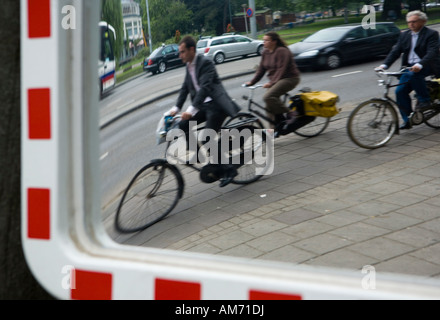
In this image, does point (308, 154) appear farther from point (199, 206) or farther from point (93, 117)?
point (93, 117)

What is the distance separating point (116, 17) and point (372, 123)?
3757mm

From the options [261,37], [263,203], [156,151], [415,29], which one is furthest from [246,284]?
[263,203]

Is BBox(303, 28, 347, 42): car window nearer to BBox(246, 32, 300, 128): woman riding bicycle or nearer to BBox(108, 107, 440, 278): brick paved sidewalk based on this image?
BBox(246, 32, 300, 128): woman riding bicycle

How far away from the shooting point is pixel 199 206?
7.93 feet

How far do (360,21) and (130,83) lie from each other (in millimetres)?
646

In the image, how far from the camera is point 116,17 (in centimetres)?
145

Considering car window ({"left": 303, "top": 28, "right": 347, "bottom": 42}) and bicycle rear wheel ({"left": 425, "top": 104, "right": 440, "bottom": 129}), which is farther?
bicycle rear wheel ({"left": 425, "top": 104, "right": 440, "bottom": 129})

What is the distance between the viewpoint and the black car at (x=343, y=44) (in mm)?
1559

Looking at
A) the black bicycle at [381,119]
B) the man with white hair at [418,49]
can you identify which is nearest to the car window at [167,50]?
the man with white hair at [418,49]

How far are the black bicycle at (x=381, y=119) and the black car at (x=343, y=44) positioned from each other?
1.25 ft

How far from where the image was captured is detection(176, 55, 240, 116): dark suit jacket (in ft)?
5.15

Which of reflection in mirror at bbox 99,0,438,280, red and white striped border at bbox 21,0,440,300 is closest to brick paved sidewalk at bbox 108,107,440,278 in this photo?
reflection in mirror at bbox 99,0,438,280

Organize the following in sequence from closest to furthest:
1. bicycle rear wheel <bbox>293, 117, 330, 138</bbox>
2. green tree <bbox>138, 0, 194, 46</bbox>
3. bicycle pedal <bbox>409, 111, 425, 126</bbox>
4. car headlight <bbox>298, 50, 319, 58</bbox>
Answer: green tree <bbox>138, 0, 194, 46</bbox>, car headlight <bbox>298, 50, 319, 58</bbox>, bicycle pedal <bbox>409, 111, 425, 126</bbox>, bicycle rear wheel <bbox>293, 117, 330, 138</bbox>

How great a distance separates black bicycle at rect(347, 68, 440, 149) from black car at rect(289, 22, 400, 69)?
381 mm
